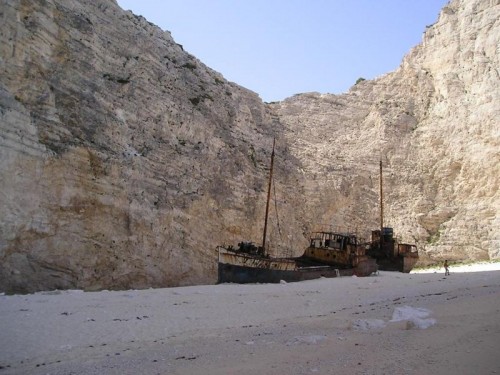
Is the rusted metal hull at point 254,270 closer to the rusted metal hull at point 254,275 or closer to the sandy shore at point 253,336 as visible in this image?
the rusted metal hull at point 254,275

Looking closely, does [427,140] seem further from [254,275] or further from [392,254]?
[254,275]

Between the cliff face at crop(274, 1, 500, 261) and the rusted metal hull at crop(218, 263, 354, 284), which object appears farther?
the cliff face at crop(274, 1, 500, 261)

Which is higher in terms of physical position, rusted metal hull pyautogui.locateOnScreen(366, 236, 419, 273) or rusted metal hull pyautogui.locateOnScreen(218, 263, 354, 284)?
rusted metal hull pyautogui.locateOnScreen(366, 236, 419, 273)

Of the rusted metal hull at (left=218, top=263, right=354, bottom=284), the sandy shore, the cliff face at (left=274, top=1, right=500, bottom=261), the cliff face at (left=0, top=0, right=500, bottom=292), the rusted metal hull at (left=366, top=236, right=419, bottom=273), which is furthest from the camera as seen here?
the cliff face at (left=274, top=1, right=500, bottom=261)

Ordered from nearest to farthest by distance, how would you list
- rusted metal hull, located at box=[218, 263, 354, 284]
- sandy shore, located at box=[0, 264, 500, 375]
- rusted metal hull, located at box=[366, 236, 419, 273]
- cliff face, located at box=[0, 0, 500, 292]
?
sandy shore, located at box=[0, 264, 500, 375] < cliff face, located at box=[0, 0, 500, 292] < rusted metal hull, located at box=[218, 263, 354, 284] < rusted metal hull, located at box=[366, 236, 419, 273]

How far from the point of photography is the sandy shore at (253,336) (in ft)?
17.2

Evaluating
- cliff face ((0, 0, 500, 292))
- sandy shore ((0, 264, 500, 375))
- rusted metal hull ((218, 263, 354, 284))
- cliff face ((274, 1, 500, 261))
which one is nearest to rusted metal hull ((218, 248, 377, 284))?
rusted metal hull ((218, 263, 354, 284))

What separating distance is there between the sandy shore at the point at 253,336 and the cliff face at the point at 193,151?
7889 millimetres

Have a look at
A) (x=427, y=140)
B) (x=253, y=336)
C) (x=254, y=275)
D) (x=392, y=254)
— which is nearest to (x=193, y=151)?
(x=254, y=275)

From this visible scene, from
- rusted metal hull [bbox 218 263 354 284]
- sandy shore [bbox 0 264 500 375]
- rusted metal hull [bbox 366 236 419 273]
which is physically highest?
rusted metal hull [bbox 366 236 419 273]

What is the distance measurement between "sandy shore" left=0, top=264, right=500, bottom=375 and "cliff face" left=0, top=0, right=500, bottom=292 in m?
7.89

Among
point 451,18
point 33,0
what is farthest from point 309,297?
point 451,18

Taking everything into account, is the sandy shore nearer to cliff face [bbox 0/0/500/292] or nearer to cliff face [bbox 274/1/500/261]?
cliff face [bbox 0/0/500/292]

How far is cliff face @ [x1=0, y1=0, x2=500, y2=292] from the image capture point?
715 inches
